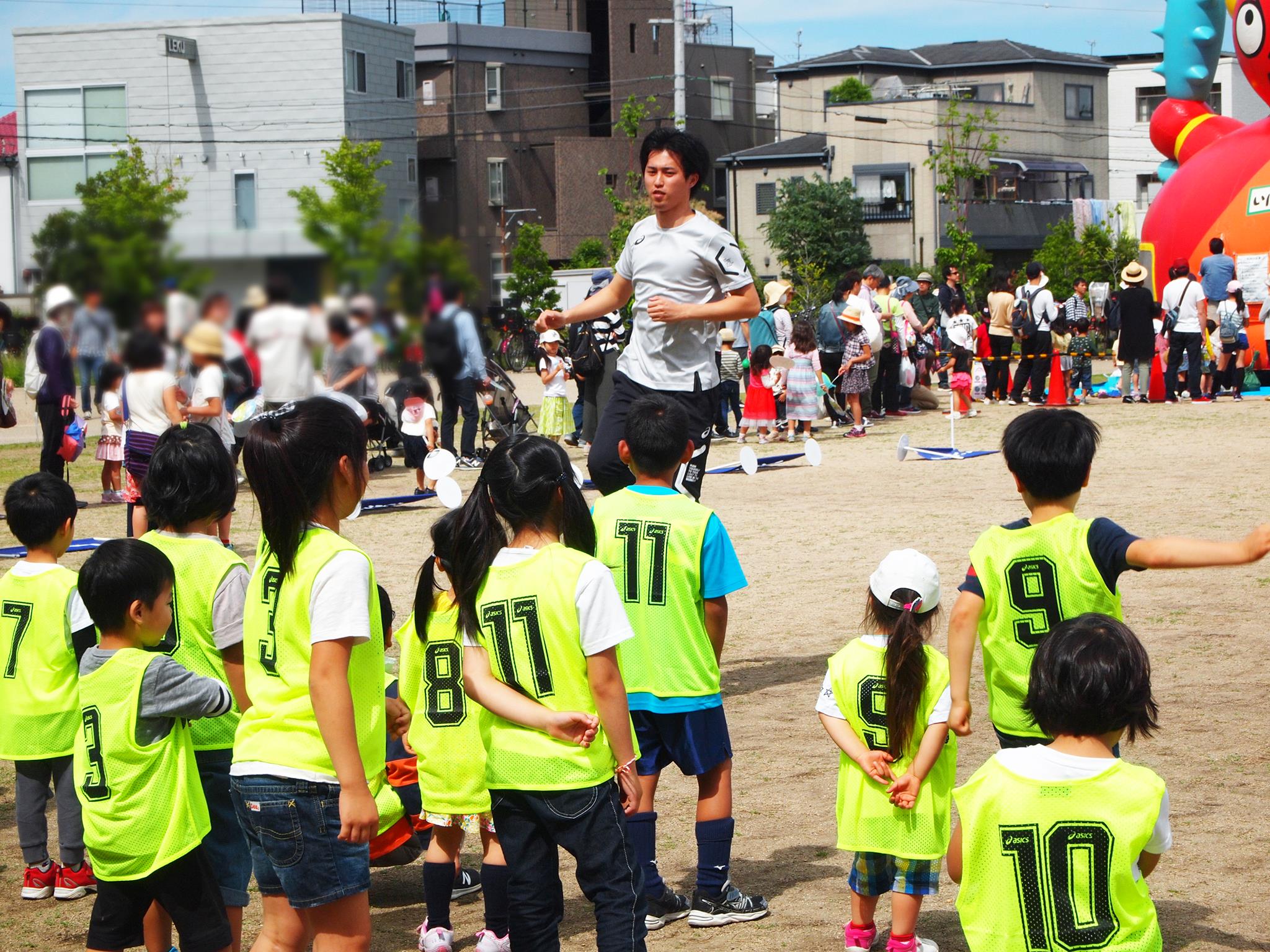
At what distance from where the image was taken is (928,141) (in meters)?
55.5

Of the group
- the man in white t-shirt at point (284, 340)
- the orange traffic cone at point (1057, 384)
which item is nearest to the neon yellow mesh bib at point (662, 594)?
the man in white t-shirt at point (284, 340)

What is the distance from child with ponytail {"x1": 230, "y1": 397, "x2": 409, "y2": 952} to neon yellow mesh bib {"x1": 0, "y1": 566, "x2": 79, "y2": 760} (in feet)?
4.95

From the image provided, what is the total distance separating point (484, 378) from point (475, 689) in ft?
4.60

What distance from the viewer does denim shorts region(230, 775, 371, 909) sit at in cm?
317

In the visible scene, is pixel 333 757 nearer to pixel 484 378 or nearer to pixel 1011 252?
pixel 484 378

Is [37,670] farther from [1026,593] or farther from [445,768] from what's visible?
[1026,593]

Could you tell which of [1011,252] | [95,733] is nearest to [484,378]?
[95,733]

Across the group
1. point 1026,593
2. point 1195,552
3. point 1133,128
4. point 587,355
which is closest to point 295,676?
point 1026,593

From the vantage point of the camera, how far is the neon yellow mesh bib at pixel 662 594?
14.1 feet

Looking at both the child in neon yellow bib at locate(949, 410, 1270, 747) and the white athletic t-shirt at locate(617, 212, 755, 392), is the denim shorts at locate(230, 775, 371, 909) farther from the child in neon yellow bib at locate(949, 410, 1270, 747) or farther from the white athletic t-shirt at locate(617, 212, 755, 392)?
the white athletic t-shirt at locate(617, 212, 755, 392)

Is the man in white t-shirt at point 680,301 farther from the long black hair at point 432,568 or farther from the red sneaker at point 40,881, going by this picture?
the red sneaker at point 40,881

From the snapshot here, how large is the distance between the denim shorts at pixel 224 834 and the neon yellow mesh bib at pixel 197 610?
5 cm

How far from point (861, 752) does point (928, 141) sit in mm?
54382

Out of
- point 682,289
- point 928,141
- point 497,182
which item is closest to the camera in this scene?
point 497,182
